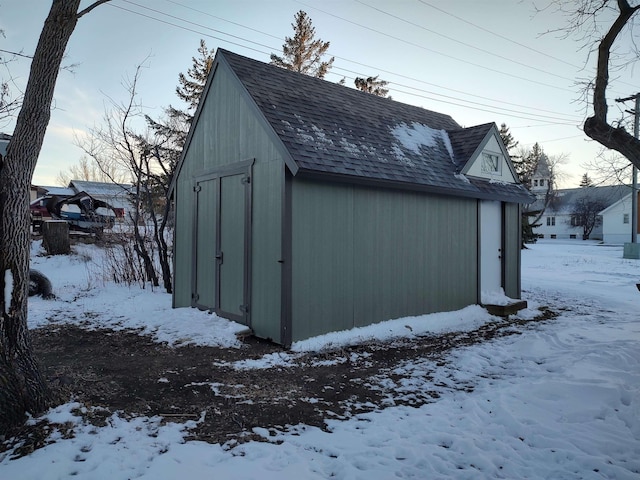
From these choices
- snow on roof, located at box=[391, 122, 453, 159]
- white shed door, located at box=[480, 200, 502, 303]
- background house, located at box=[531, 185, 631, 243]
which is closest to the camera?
snow on roof, located at box=[391, 122, 453, 159]

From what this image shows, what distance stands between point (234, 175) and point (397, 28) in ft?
30.3

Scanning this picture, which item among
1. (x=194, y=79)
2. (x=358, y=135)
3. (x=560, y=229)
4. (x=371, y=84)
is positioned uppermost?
(x=371, y=84)

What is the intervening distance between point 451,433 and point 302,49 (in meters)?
24.5

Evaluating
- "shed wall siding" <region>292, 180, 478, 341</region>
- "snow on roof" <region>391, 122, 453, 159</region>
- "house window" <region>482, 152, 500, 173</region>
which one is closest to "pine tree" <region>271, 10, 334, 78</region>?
"snow on roof" <region>391, 122, 453, 159</region>

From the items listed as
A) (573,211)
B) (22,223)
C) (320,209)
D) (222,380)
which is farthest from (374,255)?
(573,211)

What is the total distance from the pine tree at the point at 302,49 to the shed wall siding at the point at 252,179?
17922 mm

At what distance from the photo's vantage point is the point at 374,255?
7.14 meters

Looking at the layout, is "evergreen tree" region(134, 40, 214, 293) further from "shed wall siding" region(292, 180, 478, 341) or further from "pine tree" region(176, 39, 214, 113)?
"shed wall siding" region(292, 180, 478, 341)

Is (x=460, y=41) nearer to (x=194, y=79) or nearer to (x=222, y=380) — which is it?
(x=222, y=380)

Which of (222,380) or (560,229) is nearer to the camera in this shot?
(222,380)

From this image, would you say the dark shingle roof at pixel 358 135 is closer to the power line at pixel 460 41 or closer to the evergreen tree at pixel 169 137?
the power line at pixel 460 41

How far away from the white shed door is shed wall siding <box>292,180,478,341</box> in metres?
0.44

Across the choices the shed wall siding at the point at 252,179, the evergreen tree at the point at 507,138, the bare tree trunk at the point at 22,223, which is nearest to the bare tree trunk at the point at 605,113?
the shed wall siding at the point at 252,179

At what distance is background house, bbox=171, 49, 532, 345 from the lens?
6195 mm
